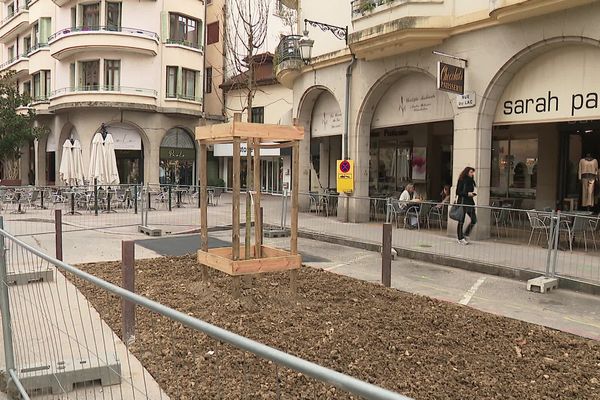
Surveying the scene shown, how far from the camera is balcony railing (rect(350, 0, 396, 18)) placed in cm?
1420

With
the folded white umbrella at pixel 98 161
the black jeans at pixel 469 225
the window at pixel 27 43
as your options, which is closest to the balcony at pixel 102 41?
the window at pixel 27 43

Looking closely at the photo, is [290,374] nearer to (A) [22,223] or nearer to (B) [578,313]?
(B) [578,313]

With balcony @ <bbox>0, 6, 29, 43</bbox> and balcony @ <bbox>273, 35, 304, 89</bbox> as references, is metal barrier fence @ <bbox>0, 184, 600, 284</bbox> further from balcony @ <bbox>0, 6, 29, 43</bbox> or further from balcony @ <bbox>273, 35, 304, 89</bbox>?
balcony @ <bbox>0, 6, 29, 43</bbox>

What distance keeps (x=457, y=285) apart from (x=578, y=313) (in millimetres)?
1920

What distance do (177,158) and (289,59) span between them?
61.4ft

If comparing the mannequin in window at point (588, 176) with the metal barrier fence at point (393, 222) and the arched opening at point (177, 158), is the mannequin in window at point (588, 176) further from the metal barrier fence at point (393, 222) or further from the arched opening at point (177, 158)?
the arched opening at point (177, 158)

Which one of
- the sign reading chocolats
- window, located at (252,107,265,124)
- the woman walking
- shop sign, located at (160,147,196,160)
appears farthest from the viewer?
shop sign, located at (160,147,196,160)

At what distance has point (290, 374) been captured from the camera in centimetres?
385

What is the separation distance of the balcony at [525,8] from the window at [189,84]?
2578cm

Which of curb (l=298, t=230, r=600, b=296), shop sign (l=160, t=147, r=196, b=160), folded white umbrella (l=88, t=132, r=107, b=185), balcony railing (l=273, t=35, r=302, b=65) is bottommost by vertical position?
Result: curb (l=298, t=230, r=600, b=296)

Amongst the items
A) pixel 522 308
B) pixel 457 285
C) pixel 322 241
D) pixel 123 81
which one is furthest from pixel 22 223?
pixel 123 81

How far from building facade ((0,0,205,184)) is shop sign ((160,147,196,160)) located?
66 mm

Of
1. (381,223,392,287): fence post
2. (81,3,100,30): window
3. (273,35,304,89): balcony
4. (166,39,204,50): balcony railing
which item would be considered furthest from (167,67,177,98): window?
(381,223,392,287): fence post

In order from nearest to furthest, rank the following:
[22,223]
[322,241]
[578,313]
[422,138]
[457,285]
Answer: [578,313]
[457,285]
[322,241]
[22,223]
[422,138]
